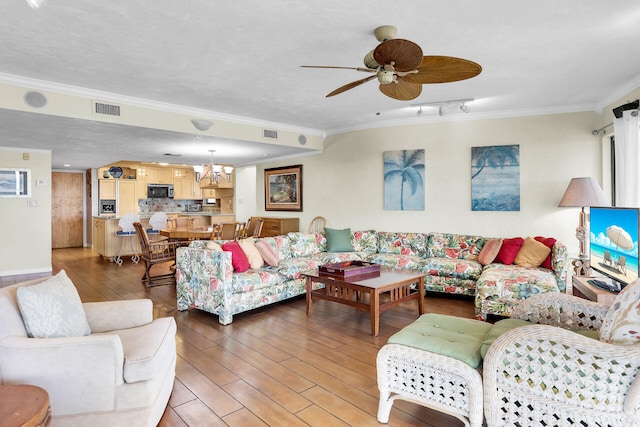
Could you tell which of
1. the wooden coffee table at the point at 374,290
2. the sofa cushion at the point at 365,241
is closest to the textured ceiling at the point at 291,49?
the sofa cushion at the point at 365,241

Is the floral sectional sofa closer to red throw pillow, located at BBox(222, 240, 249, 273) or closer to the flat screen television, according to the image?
red throw pillow, located at BBox(222, 240, 249, 273)

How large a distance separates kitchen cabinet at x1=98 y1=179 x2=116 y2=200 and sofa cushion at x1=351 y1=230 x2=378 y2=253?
7636 millimetres

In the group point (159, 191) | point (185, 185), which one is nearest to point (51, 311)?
point (159, 191)

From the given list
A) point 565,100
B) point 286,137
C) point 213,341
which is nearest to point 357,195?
point 286,137

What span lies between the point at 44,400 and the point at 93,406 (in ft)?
1.46

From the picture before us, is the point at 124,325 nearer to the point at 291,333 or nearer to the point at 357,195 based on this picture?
the point at 291,333

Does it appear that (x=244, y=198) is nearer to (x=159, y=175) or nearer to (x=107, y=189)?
(x=159, y=175)

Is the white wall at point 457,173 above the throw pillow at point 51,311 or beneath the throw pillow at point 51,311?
above

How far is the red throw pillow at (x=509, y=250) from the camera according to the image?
4.62 metres

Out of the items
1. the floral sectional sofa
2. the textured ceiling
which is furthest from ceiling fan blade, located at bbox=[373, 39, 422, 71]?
the floral sectional sofa

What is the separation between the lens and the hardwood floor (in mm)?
2154

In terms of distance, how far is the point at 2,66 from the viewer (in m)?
3.35

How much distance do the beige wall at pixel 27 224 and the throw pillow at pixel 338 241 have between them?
5414 millimetres

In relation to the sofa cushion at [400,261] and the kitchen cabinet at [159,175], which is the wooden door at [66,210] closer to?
the kitchen cabinet at [159,175]
